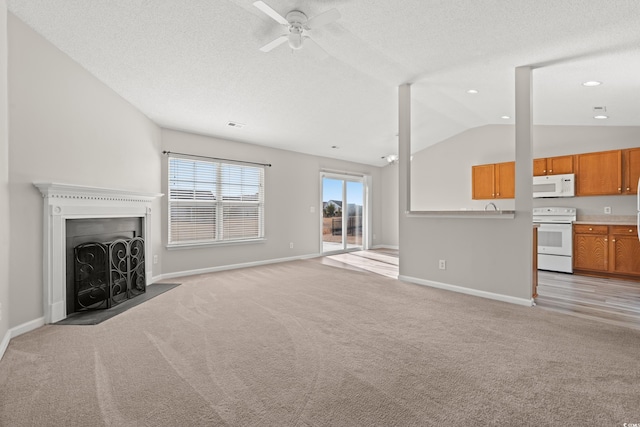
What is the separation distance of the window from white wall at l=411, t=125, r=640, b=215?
4260 millimetres

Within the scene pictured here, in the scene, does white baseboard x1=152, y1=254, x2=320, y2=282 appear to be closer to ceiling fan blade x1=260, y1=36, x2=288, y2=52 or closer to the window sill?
the window sill

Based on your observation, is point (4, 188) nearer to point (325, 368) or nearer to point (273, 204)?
point (325, 368)

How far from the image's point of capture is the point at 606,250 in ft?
16.1

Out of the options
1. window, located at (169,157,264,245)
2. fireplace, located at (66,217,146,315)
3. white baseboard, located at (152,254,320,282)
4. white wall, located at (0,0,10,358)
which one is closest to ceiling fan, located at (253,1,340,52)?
white wall, located at (0,0,10,358)

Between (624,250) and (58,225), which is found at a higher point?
(58,225)

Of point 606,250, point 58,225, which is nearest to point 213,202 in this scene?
point 58,225

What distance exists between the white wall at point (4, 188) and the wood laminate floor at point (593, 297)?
16.6 feet

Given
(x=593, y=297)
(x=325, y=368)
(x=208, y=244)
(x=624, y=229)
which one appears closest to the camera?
(x=325, y=368)

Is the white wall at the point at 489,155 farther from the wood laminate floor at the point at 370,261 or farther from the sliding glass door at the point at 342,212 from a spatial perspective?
the wood laminate floor at the point at 370,261

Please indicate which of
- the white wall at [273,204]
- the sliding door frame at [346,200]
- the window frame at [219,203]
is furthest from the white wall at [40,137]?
the sliding door frame at [346,200]

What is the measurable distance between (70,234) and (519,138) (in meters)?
5.05

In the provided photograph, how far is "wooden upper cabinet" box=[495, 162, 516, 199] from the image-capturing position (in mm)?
6187

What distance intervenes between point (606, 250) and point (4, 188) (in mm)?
7498

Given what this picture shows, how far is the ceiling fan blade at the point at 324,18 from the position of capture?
2463mm
